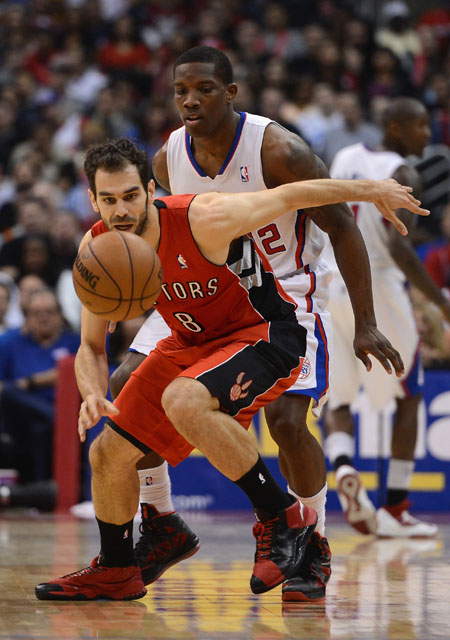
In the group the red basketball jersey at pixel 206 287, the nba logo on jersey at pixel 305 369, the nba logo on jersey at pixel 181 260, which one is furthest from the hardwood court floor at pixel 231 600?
the nba logo on jersey at pixel 181 260

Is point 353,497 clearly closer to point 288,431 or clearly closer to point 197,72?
point 288,431

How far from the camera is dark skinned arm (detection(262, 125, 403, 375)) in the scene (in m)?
4.41

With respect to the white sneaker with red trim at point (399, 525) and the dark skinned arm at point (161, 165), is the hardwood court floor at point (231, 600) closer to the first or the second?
the white sneaker with red trim at point (399, 525)

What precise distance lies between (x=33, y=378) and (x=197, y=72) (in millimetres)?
4163

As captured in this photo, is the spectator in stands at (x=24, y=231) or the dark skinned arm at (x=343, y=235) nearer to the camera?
the dark skinned arm at (x=343, y=235)

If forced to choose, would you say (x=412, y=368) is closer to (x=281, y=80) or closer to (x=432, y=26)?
(x=281, y=80)

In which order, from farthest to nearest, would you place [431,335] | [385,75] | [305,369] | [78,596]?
1. [385,75]
2. [431,335]
3. [305,369]
4. [78,596]

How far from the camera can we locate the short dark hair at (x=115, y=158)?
13.3ft

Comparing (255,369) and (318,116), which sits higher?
(318,116)

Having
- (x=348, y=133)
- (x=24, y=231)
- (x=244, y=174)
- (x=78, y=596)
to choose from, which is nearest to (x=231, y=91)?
(x=244, y=174)

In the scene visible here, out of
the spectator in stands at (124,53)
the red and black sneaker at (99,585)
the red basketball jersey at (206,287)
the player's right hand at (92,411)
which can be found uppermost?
the spectator in stands at (124,53)

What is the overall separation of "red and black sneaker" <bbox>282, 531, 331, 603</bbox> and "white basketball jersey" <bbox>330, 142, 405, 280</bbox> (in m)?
2.73

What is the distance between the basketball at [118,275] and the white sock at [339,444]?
3162 mm

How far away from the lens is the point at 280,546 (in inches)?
162
